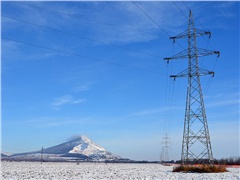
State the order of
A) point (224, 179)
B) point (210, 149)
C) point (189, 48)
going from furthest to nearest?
point (189, 48), point (210, 149), point (224, 179)

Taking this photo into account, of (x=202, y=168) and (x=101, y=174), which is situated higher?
(x=202, y=168)

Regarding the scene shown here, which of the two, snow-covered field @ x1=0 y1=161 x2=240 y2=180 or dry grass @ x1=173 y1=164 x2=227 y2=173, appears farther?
dry grass @ x1=173 y1=164 x2=227 y2=173

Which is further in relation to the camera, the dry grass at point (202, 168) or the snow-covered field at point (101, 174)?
the dry grass at point (202, 168)

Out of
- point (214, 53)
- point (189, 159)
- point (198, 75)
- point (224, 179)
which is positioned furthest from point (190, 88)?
point (224, 179)

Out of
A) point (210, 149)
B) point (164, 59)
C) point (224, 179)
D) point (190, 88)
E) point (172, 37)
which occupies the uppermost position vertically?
point (172, 37)

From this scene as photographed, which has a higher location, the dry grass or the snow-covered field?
the dry grass

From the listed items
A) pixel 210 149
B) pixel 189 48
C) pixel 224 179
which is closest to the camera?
pixel 224 179

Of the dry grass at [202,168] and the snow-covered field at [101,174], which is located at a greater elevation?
the dry grass at [202,168]

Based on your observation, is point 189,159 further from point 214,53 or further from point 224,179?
point 214,53

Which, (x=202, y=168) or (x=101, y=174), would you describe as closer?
(x=101, y=174)

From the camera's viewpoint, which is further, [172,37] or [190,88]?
[172,37]

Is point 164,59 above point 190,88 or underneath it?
above
